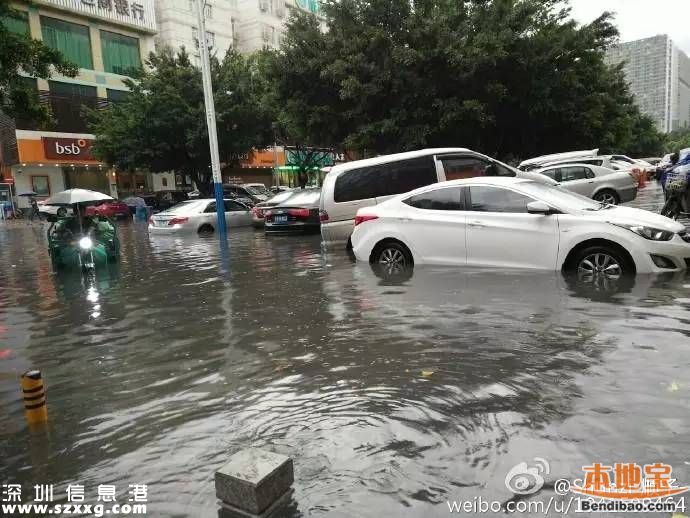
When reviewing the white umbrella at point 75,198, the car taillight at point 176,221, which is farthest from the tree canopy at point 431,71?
the white umbrella at point 75,198

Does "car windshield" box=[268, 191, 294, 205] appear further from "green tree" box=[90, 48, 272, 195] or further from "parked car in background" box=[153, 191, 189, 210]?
"parked car in background" box=[153, 191, 189, 210]

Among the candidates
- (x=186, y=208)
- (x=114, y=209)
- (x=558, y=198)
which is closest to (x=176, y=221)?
(x=186, y=208)

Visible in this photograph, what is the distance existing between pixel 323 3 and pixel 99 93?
28084mm

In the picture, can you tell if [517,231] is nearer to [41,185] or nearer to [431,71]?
[431,71]

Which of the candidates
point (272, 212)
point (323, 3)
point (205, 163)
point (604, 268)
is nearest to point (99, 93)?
point (205, 163)

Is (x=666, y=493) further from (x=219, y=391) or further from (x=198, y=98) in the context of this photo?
(x=198, y=98)

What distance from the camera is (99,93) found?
41.0 meters

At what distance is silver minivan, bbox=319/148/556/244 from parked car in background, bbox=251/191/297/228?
19.0ft

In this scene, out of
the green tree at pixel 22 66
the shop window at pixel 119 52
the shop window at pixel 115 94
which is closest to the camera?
the green tree at pixel 22 66

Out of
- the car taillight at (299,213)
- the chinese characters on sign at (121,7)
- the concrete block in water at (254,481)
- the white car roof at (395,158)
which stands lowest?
the concrete block in water at (254,481)

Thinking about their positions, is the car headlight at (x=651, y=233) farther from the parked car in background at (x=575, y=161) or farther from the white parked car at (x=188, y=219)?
the white parked car at (x=188, y=219)

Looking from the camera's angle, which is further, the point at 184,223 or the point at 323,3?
the point at 323,3

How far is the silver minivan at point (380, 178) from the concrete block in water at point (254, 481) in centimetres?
816

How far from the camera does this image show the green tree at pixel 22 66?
12258 mm
